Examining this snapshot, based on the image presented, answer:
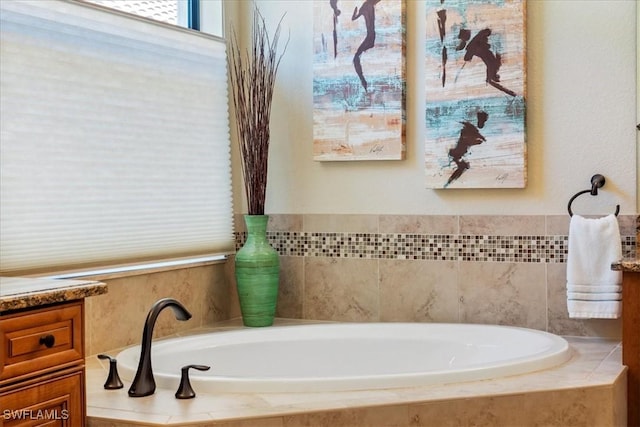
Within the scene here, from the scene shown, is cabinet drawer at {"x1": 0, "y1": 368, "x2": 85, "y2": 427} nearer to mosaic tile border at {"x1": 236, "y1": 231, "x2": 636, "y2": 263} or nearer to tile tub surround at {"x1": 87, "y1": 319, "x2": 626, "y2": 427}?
tile tub surround at {"x1": 87, "y1": 319, "x2": 626, "y2": 427}

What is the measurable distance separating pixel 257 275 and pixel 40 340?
1.70 metres

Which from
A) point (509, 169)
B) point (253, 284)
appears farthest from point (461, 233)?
point (253, 284)

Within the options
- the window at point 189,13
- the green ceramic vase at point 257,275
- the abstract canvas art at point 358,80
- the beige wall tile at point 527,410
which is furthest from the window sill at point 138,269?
the beige wall tile at point 527,410

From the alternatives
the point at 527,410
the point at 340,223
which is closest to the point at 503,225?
the point at 340,223

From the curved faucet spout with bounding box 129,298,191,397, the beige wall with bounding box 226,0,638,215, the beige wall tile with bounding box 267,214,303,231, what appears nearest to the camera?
the curved faucet spout with bounding box 129,298,191,397

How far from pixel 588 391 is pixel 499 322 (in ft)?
3.43

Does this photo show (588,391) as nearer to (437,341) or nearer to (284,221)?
(437,341)

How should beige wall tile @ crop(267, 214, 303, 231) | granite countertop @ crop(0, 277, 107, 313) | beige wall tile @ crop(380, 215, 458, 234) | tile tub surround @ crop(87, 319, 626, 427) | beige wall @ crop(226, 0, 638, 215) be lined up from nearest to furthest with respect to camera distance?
granite countertop @ crop(0, 277, 107, 313) < tile tub surround @ crop(87, 319, 626, 427) < beige wall @ crop(226, 0, 638, 215) < beige wall tile @ crop(380, 215, 458, 234) < beige wall tile @ crop(267, 214, 303, 231)

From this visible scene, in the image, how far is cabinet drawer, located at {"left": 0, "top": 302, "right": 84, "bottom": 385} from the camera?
2.14 meters

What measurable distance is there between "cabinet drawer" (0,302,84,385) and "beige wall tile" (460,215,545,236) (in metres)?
1.95

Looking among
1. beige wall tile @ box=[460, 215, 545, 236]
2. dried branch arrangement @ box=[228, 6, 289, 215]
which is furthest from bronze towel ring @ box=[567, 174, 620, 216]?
dried branch arrangement @ box=[228, 6, 289, 215]

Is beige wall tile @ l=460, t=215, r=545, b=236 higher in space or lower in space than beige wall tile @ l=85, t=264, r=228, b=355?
higher

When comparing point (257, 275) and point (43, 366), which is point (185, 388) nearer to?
point (43, 366)

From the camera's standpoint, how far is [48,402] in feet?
7.45
